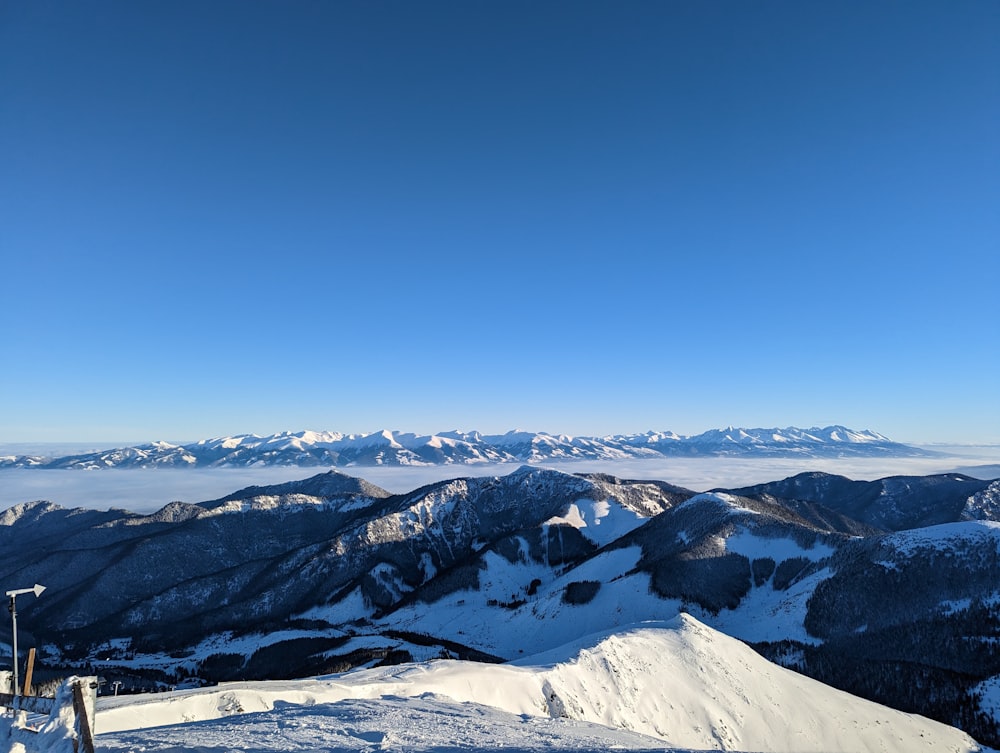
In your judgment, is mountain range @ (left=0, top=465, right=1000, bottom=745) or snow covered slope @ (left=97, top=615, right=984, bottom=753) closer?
snow covered slope @ (left=97, top=615, right=984, bottom=753)

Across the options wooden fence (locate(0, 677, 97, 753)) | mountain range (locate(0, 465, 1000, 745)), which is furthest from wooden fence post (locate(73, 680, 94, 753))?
mountain range (locate(0, 465, 1000, 745))

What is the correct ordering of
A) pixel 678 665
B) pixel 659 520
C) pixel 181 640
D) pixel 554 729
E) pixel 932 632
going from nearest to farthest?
pixel 554 729 → pixel 678 665 → pixel 932 632 → pixel 181 640 → pixel 659 520

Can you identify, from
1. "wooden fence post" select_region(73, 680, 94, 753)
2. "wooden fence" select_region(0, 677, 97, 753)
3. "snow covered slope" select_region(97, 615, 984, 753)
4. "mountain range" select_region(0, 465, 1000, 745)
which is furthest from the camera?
"mountain range" select_region(0, 465, 1000, 745)

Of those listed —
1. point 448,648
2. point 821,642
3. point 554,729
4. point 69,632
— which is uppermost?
point 554,729

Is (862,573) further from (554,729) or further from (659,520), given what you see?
(554,729)

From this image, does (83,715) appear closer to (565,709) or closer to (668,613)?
(565,709)

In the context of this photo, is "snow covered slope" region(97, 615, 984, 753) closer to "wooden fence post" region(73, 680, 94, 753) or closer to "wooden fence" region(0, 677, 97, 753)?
"wooden fence" region(0, 677, 97, 753)

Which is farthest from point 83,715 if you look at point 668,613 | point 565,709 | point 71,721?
point 668,613

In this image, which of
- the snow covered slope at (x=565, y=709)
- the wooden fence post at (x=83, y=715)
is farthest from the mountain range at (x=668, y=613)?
the wooden fence post at (x=83, y=715)

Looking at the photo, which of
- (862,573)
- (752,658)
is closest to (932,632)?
(862,573)
